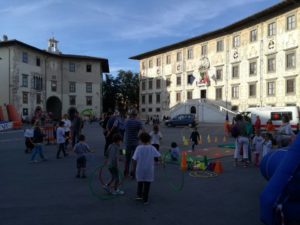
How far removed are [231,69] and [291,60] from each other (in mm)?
9946

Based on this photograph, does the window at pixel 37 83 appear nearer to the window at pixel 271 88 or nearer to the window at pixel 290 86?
the window at pixel 271 88

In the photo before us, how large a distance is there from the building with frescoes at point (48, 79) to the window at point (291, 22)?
33.9 meters

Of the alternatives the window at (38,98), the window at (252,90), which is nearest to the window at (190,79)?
the window at (252,90)

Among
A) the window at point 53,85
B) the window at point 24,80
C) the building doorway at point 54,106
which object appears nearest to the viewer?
the window at point 24,80

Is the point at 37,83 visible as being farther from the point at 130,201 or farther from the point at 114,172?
the point at 130,201

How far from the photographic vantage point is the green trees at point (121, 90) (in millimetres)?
78000

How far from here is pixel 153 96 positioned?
61.9 meters

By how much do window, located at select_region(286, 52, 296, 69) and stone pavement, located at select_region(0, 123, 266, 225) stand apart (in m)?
30.5

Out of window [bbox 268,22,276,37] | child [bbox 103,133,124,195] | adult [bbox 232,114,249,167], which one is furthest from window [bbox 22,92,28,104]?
child [bbox 103,133,124,195]

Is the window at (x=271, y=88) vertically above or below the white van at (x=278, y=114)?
above

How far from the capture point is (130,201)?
704 cm

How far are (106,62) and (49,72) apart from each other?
13.5 metres

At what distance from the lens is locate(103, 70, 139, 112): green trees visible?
78.0 meters

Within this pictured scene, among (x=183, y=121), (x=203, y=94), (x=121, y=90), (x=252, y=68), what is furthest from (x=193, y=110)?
(x=121, y=90)
